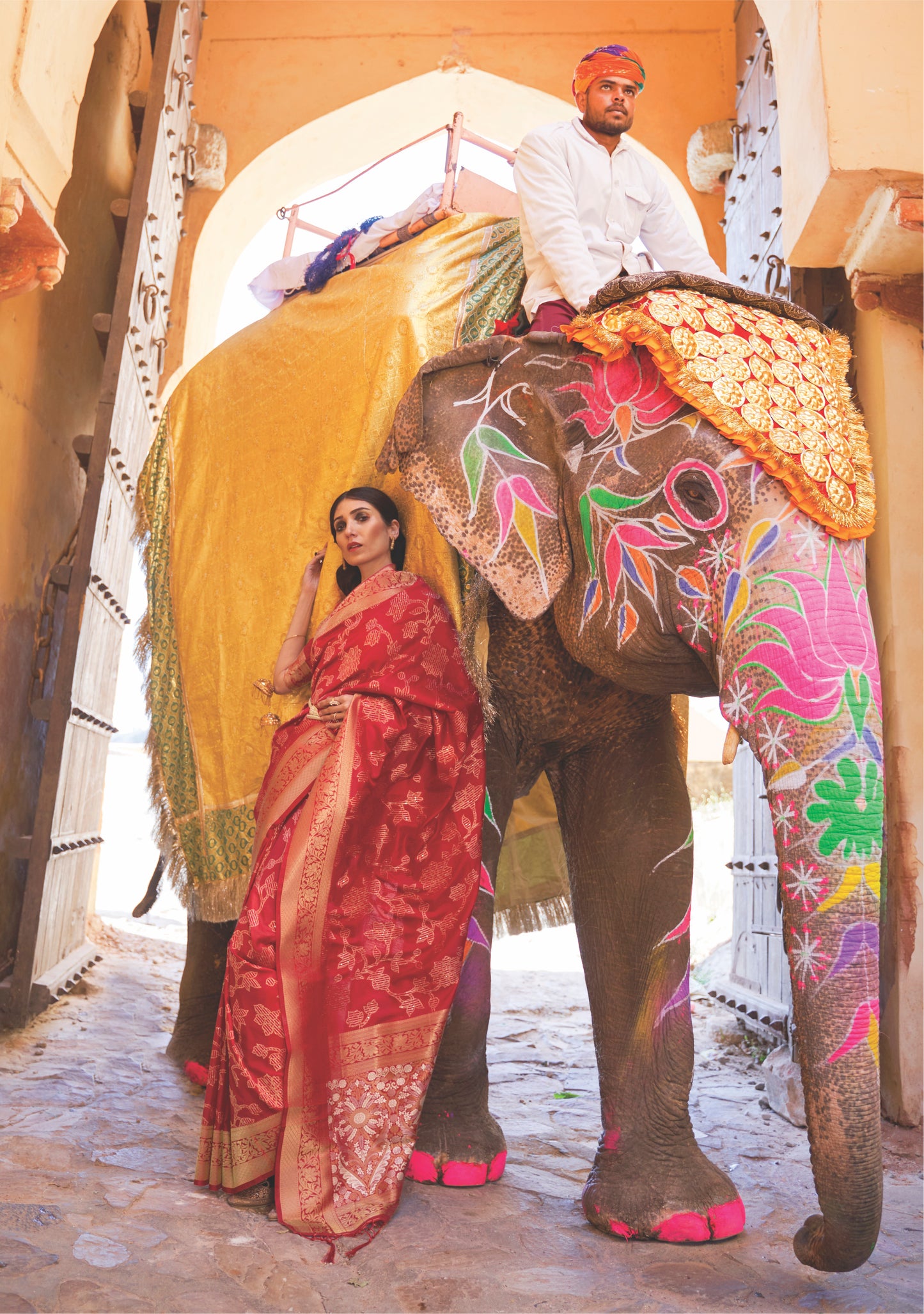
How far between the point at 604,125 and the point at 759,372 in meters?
A: 1.07

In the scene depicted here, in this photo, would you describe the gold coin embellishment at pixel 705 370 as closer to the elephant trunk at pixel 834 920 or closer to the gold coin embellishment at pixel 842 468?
the gold coin embellishment at pixel 842 468

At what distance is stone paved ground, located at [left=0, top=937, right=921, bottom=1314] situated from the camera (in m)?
1.70

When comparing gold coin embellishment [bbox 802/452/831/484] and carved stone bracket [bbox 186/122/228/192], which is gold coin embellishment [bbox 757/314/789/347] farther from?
carved stone bracket [bbox 186/122/228/192]

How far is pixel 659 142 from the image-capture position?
533 centimetres

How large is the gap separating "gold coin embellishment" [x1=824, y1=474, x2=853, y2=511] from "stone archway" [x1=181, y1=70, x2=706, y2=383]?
12.7 feet

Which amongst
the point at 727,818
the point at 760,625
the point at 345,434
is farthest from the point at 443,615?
the point at 727,818

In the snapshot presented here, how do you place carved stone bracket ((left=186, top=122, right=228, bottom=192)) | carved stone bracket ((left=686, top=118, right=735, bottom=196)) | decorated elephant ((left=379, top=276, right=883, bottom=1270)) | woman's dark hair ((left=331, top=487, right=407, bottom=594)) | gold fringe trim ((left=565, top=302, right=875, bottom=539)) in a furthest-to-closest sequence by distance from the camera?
carved stone bracket ((left=186, top=122, right=228, bottom=192))
carved stone bracket ((left=686, top=118, right=735, bottom=196))
woman's dark hair ((left=331, top=487, right=407, bottom=594))
gold fringe trim ((left=565, top=302, right=875, bottom=539))
decorated elephant ((left=379, top=276, right=883, bottom=1270))

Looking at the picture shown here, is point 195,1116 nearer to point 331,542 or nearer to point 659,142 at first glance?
point 331,542

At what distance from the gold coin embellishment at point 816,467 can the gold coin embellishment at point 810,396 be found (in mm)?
127

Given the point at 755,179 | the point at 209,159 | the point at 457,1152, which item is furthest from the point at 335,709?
the point at 209,159

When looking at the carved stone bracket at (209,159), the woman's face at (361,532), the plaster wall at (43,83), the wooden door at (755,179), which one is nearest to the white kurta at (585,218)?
the woman's face at (361,532)

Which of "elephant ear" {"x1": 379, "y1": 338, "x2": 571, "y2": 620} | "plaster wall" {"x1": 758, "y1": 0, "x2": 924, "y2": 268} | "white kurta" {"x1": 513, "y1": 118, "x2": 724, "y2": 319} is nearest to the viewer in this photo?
"elephant ear" {"x1": 379, "y1": 338, "x2": 571, "y2": 620}

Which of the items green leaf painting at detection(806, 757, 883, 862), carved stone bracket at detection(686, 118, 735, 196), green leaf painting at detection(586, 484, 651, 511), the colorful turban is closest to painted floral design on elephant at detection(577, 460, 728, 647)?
green leaf painting at detection(586, 484, 651, 511)

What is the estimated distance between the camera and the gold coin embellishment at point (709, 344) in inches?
76.7
